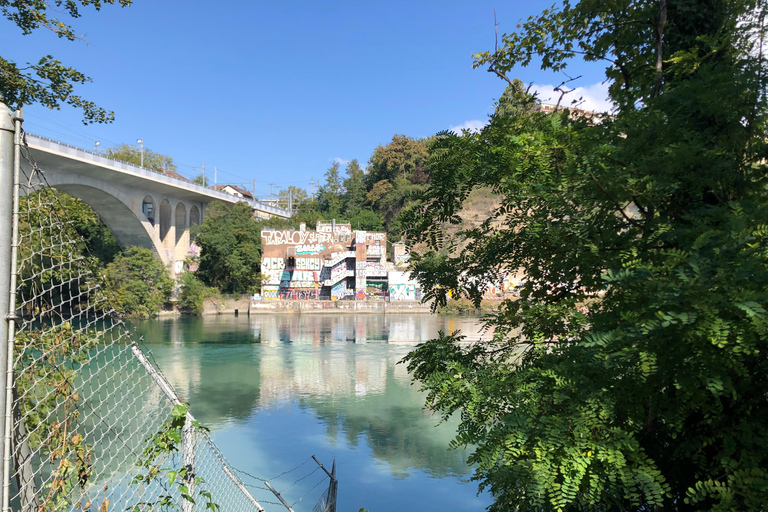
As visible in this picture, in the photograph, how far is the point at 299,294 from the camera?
4553 cm

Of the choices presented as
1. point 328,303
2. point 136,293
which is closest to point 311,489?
point 136,293

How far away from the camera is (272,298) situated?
4456 cm

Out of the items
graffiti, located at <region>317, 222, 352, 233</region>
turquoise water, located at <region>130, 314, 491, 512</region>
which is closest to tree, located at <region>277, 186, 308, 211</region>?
graffiti, located at <region>317, 222, 352, 233</region>

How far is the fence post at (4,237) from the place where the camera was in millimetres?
1640

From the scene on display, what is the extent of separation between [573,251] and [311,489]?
24.8 ft

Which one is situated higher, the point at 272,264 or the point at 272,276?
the point at 272,264

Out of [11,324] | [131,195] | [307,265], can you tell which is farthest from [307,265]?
[11,324]

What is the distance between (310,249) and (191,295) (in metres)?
10.0

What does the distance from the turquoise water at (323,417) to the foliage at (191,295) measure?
40.3 ft

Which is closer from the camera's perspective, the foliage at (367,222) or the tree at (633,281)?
Answer: the tree at (633,281)

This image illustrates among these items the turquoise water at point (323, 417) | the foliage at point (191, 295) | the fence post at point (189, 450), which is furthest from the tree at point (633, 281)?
the foliage at point (191, 295)

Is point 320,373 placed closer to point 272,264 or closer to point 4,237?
point 4,237

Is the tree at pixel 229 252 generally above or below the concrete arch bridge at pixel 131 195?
below

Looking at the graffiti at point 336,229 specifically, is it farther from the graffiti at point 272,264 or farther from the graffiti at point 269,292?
the graffiti at point 269,292
